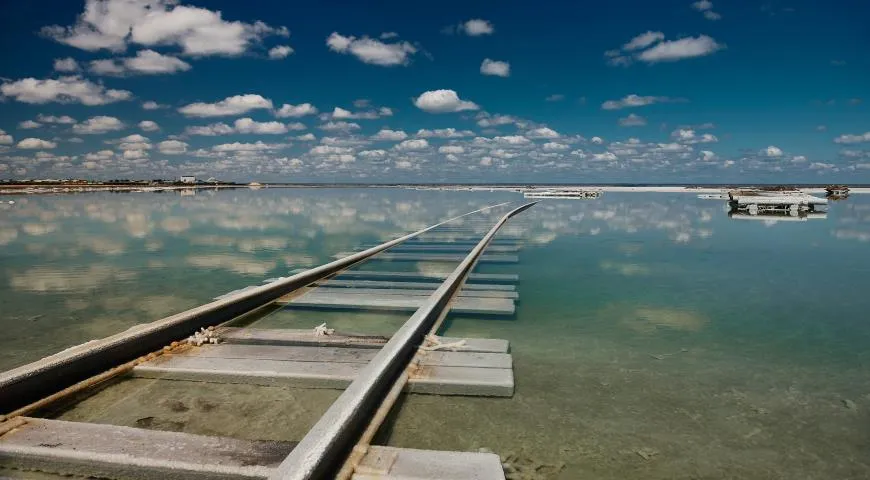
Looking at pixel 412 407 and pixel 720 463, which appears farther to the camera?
pixel 412 407

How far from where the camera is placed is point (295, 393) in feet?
14.6

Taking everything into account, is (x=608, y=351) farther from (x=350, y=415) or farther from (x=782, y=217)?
(x=782, y=217)

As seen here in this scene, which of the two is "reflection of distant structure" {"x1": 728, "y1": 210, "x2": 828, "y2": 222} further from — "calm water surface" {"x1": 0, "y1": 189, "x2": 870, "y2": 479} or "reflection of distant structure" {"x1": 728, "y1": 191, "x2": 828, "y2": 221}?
"calm water surface" {"x1": 0, "y1": 189, "x2": 870, "y2": 479}

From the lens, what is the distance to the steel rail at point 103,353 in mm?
3822

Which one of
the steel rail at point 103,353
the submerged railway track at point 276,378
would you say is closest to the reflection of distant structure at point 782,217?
the submerged railway track at point 276,378

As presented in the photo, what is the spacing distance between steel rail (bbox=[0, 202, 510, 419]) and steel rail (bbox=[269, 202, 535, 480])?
2451 millimetres

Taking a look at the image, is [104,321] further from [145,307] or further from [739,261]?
[739,261]

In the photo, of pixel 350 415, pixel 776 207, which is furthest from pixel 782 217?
pixel 350 415

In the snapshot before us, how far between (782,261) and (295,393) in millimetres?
12909

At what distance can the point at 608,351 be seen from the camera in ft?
18.8

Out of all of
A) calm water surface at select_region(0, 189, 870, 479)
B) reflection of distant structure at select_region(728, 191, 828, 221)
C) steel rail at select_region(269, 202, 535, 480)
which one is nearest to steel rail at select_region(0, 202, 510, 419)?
calm water surface at select_region(0, 189, 870, 479)

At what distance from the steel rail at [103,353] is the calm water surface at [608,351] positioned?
34 centimetres

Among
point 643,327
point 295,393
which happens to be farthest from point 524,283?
point 295,393

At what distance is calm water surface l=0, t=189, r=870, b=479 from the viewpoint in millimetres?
3689
